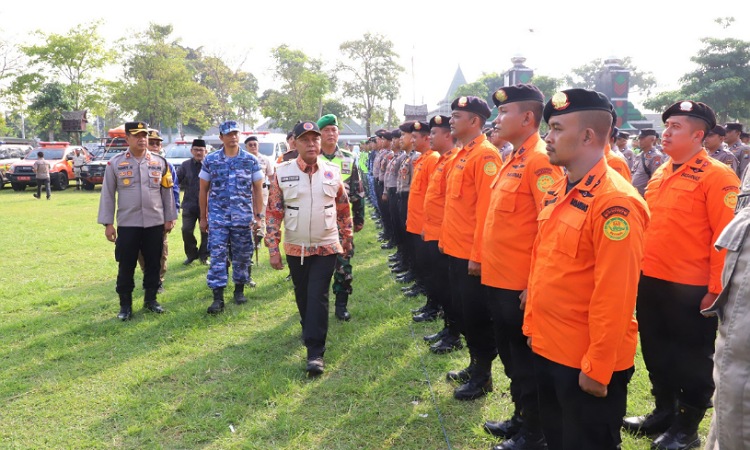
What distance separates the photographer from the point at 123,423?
379cm

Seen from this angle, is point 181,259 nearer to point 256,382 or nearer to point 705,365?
point 256,382

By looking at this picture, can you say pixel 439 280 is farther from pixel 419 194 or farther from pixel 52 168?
pixel 52 168

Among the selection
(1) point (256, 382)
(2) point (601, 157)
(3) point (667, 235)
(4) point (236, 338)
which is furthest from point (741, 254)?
(4) point (236, 338)

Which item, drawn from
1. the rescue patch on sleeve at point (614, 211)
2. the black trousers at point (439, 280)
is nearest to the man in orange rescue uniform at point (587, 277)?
the rescue patch on sleeve at point (614, 211)

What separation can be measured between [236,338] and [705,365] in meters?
4.06

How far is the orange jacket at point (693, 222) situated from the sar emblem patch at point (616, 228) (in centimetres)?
135

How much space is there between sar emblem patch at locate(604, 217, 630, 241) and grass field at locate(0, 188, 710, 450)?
74.4 inches

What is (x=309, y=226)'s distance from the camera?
15.2 ft

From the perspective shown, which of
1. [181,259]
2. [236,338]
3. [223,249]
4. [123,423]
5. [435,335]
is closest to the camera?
[123,423]

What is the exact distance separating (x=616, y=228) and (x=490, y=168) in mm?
1824

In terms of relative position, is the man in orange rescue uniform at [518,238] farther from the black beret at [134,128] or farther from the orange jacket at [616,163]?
the black beret at [134,128]

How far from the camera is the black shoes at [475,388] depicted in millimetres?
3971

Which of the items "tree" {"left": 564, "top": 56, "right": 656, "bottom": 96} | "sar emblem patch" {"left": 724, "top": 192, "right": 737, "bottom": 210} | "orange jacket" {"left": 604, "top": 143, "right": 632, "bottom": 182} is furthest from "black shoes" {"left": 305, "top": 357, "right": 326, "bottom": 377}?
"tree" {"left": 564, "top": 56, "right": 656, "bottom": 96}

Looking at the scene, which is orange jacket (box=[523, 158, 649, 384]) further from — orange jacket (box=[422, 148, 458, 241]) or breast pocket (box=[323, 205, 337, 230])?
orange jacket (box=[422, 148, 458, 241])
